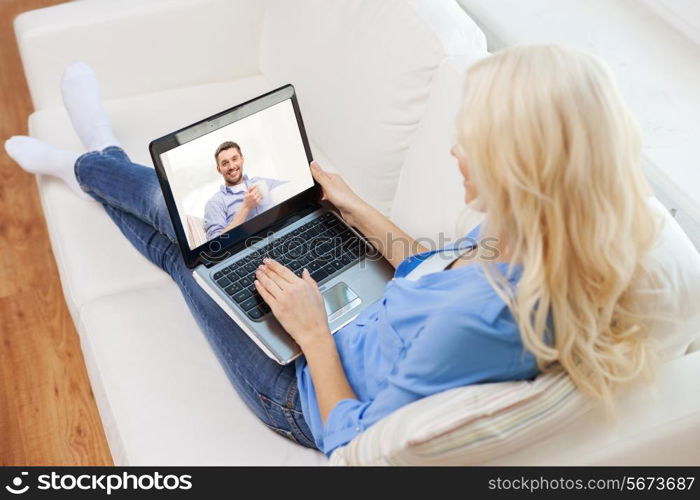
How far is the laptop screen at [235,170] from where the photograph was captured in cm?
133

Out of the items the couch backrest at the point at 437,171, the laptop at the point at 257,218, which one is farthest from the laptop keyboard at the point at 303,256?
the couch backrest at the point at 437,171

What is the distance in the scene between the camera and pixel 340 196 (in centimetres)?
146

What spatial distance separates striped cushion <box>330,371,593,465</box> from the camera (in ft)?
2.96

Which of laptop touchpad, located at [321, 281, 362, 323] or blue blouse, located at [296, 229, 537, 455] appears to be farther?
laptop touchpad, located at [321, 281, 362, 323]

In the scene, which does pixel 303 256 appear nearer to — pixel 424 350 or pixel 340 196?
pixel 340 196

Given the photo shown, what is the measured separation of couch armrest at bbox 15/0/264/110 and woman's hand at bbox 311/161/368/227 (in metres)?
0.66

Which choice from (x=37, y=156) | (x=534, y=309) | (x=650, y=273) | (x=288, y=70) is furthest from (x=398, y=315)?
(x=37, y=156)

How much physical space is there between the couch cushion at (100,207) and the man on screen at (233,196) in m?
0.25

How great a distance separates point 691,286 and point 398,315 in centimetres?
39

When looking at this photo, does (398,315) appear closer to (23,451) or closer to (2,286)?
(23,451)

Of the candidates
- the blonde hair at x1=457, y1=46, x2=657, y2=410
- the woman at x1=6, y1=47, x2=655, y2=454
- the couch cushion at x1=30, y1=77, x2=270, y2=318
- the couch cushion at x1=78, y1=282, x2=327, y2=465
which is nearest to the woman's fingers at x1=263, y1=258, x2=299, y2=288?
the woman at x1=6, y1=47, x2=655, y2=454

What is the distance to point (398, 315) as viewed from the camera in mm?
1075
